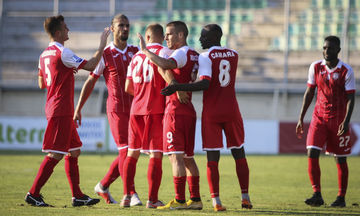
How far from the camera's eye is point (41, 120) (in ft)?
59.1

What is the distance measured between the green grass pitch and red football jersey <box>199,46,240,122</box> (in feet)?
3.70

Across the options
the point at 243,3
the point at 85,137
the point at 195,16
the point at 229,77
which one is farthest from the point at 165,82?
the point at 243,3

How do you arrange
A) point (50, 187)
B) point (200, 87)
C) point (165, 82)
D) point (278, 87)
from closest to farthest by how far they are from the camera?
point (200, 87), point (165, 82), point (50, 187), point (278, 87)

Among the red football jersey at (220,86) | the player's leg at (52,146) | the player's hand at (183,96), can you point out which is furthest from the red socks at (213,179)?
the player's leg at (52,146)

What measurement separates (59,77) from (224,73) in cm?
195

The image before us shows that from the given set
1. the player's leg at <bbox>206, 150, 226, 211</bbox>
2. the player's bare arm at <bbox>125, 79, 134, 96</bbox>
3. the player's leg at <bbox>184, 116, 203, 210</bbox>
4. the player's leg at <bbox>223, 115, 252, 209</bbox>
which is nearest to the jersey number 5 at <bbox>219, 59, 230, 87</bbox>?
the player's leg at <bbox>223, 115, 252, 209</bbox>

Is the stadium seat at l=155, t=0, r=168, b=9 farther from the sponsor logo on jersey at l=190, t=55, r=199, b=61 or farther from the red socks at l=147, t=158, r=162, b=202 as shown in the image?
the red socks at l=147, t=158, r=162, b=202

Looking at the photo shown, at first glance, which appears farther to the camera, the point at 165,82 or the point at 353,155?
the point at 353,155

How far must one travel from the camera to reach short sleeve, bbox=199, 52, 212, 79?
693 centimetres

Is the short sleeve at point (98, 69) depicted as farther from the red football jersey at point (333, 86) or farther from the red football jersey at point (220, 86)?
the red football jersey at point (333, 86)

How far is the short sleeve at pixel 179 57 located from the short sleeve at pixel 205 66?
19 centimetres

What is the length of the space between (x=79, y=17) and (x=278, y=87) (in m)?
8.59

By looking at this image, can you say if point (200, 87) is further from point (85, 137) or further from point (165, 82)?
point (85, 137)

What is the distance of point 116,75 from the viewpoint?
7984 mm
